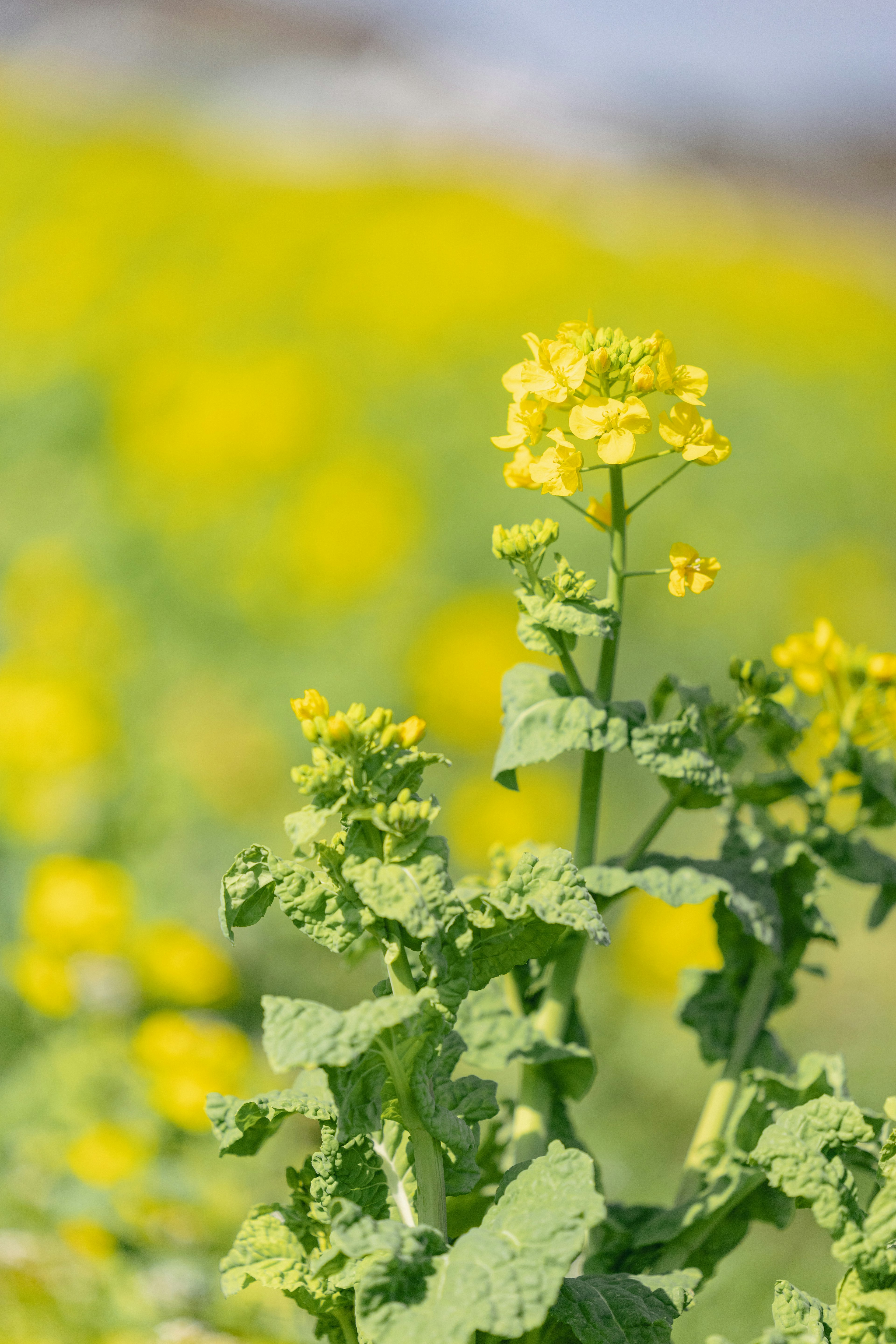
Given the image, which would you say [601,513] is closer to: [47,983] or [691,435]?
[691,435]

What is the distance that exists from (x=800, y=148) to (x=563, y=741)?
13.5 m

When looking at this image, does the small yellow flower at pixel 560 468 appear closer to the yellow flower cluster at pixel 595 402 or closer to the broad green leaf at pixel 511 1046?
the yellow flower cluster at pixel 595 402

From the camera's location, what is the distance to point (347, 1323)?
1056mm

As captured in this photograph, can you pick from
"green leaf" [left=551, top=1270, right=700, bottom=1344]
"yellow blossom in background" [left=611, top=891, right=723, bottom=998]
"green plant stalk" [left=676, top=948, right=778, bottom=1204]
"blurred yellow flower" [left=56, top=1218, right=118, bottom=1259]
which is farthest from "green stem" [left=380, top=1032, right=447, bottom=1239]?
"yellow blossom in background" [left=611, top=891, right=723, bottom=998]

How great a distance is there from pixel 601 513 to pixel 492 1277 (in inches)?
26.8

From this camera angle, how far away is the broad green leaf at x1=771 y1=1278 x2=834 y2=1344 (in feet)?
3.13

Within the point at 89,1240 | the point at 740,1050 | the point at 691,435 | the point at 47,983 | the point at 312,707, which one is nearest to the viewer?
the point at 312,707

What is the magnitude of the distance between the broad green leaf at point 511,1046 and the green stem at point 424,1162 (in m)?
0.14

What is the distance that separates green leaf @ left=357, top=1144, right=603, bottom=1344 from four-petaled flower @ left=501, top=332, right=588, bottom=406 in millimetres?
634

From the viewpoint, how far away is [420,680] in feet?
11.5

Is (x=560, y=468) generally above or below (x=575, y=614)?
above

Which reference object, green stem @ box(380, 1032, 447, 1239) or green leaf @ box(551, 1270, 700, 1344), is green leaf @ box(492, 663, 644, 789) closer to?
green stem @ box(380, 1032, 447, 1239)

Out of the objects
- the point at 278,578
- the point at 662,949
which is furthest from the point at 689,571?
the point at 278,578

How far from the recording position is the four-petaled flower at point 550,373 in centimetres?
102
